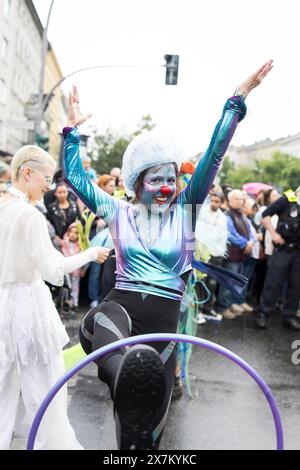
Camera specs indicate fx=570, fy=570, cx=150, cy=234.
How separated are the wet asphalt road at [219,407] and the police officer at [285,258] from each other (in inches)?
44.7

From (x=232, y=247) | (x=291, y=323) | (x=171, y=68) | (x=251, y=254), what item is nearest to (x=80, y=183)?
(x=291, y=323)

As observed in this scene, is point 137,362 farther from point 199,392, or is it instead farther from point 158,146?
point 199,392

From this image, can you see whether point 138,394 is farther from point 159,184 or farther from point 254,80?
point 254,80

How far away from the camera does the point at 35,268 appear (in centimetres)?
318

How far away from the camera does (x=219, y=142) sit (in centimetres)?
247

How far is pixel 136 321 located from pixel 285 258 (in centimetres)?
513

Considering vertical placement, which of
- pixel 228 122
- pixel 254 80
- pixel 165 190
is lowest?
pixel 165 190

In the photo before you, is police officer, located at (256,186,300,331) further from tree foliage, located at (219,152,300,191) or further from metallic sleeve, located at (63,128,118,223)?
tree foliage, located at (219,152,300,191)

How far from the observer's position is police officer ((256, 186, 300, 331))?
700 cm

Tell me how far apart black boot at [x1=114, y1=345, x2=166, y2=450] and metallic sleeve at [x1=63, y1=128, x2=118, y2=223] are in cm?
100

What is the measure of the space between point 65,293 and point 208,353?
93.9 inches

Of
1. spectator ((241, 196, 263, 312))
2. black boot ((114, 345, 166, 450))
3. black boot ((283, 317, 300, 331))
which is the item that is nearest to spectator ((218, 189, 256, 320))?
spectator ((241, 196, 263, 312))

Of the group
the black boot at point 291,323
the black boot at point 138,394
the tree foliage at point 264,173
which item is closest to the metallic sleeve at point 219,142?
the black boot at point 138,394
